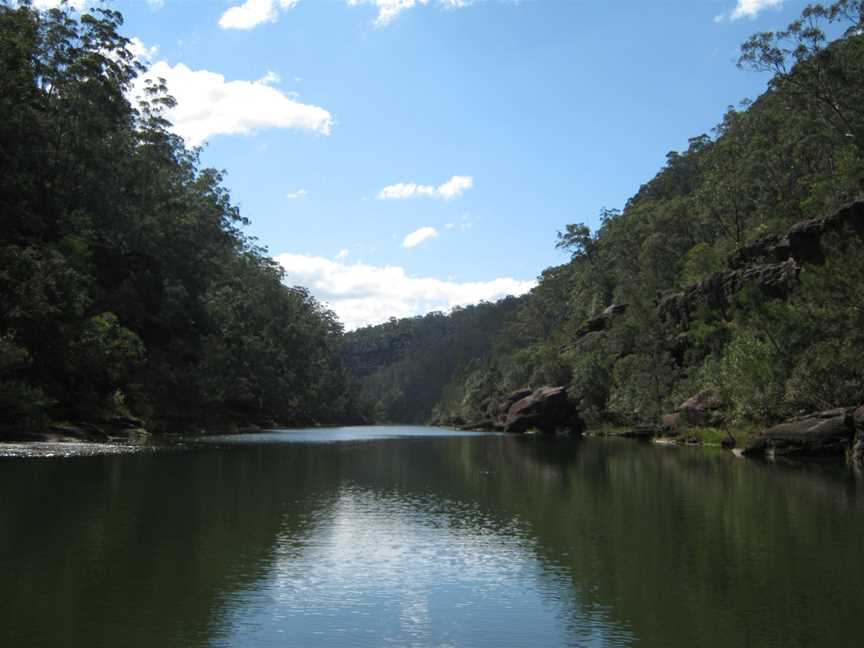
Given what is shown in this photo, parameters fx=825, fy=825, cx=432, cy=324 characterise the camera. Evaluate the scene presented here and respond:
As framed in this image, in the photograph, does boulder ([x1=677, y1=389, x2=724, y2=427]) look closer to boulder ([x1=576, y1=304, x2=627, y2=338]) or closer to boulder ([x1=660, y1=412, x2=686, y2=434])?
boulder ([x1=660, y1=412, x2=686, y2=434])

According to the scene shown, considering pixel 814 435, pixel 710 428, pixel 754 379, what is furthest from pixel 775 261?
pixel 814 435

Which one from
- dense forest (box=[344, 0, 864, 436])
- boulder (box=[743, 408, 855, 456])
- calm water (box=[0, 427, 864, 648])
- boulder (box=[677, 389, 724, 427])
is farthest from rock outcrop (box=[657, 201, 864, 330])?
calm water (box=[0, 427, 864, 648])

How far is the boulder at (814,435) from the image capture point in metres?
35.8

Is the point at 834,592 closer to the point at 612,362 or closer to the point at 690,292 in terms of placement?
the point at 690,292

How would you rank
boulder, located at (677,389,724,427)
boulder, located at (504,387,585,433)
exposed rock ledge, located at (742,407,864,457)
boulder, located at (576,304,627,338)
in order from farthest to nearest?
boulder, located at (576,304,627,338) < boulder, located at (504,387,585,433) < boulder, located at (677,389,724,427) < exposed rock ledge, located at (742,407,864,457)

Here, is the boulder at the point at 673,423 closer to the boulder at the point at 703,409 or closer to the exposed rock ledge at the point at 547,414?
the boulder at the point at 703,409

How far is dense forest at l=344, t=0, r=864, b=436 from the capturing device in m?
39.2

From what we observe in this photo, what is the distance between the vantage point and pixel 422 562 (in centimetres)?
1492

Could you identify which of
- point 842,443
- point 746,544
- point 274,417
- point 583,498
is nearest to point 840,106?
point 842,443

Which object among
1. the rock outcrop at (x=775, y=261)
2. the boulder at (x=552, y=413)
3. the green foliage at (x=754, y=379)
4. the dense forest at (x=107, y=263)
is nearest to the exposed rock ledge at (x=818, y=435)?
the green foliage at (x=754, y=379)

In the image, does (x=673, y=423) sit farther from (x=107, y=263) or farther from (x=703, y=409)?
(x=107, y=263)

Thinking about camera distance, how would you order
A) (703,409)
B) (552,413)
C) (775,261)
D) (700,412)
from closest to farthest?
(703,409) → (700,412) → (775,261) → (552,413)

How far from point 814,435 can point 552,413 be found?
156 ft

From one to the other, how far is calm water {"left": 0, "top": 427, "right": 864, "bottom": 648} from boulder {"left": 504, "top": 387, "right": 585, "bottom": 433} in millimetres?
54858
